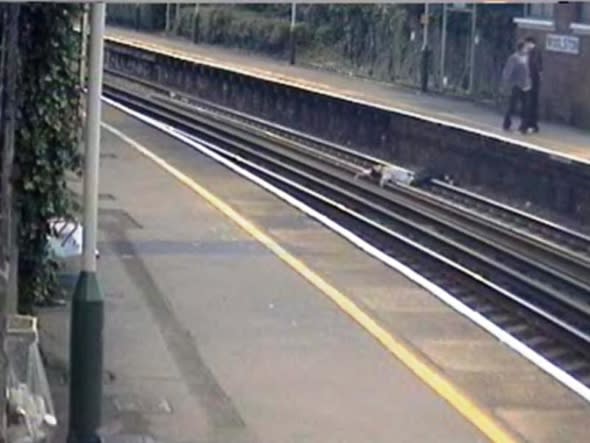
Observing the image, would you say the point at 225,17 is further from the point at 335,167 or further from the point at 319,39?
the point at 335,167

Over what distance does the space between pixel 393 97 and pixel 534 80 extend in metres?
6.72

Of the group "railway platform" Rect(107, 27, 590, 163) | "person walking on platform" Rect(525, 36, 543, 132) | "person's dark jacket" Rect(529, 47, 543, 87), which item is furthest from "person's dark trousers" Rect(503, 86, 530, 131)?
"person's dark jacket" Rect(529, 47, 543, 87)

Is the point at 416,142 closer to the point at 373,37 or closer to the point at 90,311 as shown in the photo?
the point at 373,37

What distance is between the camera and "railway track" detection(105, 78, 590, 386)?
1583 cm

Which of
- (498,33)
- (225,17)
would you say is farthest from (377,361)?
(225,17)

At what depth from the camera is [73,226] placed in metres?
13.6

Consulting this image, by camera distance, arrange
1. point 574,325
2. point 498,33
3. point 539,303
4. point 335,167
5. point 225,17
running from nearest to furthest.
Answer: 1. point 574,325
2. point 539,303
3. point 335,167
4. point 498,33
5. point 225,17

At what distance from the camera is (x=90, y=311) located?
9.23m

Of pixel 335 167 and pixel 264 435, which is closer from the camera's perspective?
pixel 264 435

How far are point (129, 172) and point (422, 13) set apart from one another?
750 inches

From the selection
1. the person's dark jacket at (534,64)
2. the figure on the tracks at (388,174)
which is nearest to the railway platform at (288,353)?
the figure on the tracks at (388,174)

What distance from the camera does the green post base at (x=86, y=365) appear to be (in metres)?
9.26

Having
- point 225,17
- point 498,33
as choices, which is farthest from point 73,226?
point 225,17

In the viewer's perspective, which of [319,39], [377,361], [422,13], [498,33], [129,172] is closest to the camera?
[377,361]
